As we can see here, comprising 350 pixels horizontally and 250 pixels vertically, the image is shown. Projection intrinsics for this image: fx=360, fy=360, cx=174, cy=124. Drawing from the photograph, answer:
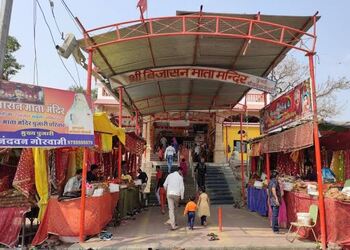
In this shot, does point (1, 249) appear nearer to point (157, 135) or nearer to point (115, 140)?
point (115, 140)

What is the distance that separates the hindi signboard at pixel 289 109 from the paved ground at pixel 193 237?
10.5 ft

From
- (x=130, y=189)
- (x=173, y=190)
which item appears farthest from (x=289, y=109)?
(x=130, y=189)

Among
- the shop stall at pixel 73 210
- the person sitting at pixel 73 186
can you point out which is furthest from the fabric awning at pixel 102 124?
the person sitting at pixel 73 186

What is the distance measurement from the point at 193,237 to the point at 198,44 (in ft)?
17.8

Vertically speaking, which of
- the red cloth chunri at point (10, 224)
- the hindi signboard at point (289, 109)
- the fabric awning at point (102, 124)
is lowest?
the red cloth chunri at point (10, 224)

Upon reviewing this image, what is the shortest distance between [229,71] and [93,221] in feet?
21.5

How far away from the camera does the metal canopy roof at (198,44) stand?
30.1ft

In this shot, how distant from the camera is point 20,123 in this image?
791cm

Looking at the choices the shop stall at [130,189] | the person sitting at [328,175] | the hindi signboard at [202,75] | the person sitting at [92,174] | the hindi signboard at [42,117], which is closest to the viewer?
the hindi signboard at [42,117]

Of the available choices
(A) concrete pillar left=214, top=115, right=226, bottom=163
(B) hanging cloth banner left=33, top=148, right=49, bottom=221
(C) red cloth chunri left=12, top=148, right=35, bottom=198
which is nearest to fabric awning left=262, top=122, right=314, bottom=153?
(B) hanging cloth banner left=33, top=148, right=49, bottom=221

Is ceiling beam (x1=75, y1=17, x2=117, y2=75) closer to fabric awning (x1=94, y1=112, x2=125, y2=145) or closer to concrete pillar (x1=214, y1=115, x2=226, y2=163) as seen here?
fabric awning (x1=94, y1=112, x2=125, y2=145)

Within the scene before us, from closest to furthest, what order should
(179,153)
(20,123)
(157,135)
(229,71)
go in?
(20,123) → (229,71) → (179,153) → (157,135)

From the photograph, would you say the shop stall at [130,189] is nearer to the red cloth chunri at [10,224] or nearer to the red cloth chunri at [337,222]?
the red cloth chunri at [10,224]

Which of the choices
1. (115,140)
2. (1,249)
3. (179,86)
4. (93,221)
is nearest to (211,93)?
(179,86)
